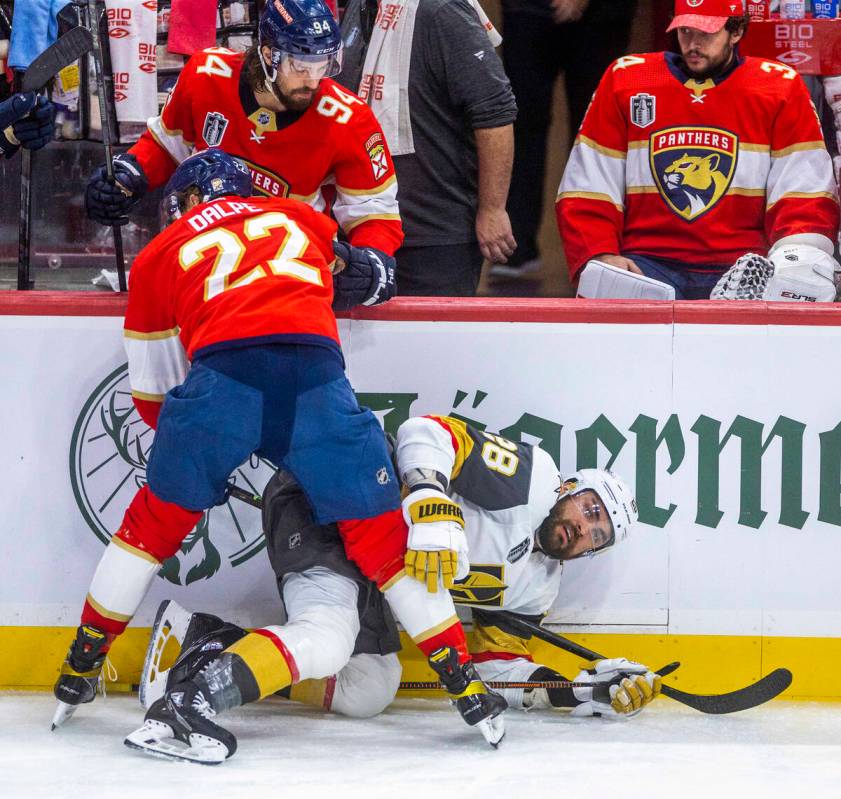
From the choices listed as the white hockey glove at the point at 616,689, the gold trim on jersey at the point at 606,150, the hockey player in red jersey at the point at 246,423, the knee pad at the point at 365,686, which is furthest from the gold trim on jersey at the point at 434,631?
the gold trim on jersey at the point at 606,150

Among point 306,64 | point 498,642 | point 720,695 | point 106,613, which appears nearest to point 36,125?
point 306,64

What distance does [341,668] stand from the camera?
2.73 m

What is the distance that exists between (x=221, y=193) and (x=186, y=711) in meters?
0.99

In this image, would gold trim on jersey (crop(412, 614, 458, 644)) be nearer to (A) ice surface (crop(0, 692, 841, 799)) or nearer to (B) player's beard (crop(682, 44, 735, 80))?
(A) ice surface (crop(0, 692, 841, 799))

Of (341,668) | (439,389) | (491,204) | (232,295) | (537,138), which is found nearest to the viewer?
(232,295)

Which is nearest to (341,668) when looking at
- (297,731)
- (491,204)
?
(297,731)

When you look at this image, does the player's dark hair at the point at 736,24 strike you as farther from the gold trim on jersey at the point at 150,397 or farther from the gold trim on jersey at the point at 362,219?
the gold trim on jersey at the point at 150,397

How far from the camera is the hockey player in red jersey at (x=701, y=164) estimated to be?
336cm

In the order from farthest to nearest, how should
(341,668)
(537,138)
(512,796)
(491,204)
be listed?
(537,138)
(491,204)
(341,668)
(512,796)

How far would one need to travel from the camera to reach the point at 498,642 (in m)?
2.88

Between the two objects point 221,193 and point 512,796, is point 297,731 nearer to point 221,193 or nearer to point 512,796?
point 512,796

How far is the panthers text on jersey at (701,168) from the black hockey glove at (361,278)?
0.73 m

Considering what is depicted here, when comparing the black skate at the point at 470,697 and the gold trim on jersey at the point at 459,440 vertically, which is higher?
the gold trim on jersey at the point at 459,440

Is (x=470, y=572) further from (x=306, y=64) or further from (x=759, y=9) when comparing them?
(x=759, y=9)
